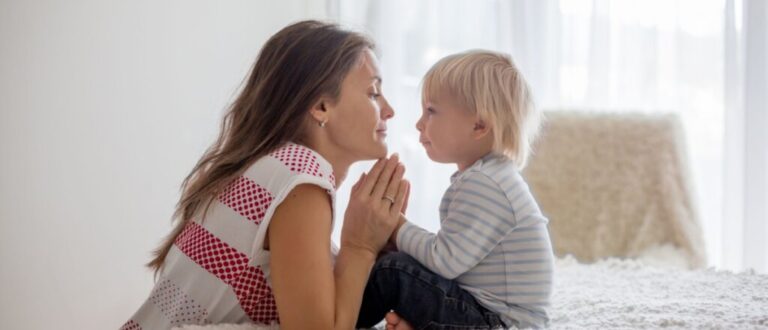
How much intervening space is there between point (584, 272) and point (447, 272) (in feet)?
2.86

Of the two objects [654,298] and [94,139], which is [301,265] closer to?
[654,298]

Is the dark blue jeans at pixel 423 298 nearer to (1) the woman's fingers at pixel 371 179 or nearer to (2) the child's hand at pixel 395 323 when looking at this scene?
(2) the child's hand at pixel 395 323

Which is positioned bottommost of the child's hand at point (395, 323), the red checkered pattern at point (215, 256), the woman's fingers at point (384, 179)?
the child's hand at point (395, 323)

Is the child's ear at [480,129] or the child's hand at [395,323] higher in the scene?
the child's ear at [480,129]

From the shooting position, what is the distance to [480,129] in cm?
161

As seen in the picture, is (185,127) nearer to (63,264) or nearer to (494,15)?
(63,264)

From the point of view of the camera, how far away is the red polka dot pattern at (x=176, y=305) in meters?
1.47

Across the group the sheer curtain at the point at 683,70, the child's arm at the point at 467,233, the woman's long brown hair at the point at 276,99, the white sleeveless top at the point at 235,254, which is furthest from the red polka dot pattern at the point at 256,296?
the sheer curtain at the point at 683,70

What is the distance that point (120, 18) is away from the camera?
2.57 meters

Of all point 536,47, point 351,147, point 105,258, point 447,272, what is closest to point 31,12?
point 105,258

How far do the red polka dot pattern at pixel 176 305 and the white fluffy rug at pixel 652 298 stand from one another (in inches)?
2.7

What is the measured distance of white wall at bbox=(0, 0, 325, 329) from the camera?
218 centimetres

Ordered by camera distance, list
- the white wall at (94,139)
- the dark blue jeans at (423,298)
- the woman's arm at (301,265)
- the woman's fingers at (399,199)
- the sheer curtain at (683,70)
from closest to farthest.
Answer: the woman's arm at (301,265) < the dark blue jeans at (423,298) < the woman's fingers at (399,199) < the white wall at (94,139) < the sheer curtain at (683,70)

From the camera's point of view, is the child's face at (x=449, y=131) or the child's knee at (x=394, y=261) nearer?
the child's knee at (x=394, y=261)
